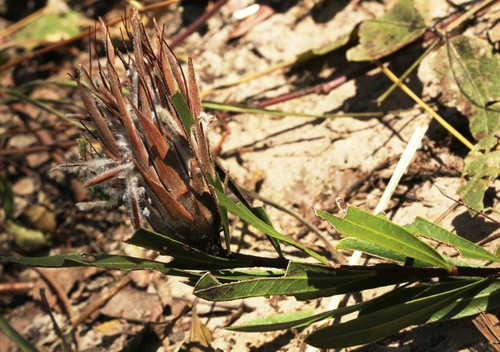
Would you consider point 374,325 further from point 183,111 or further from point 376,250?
point 183,111

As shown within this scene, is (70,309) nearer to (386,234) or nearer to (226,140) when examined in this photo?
(226,140)

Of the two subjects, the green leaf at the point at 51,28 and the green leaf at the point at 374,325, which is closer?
the green leaf at the point at 374,325

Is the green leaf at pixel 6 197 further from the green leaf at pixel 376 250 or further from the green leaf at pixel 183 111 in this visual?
the green leaf at pixel 376 250

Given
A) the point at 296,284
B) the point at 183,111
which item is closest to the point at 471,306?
the point at 296,284

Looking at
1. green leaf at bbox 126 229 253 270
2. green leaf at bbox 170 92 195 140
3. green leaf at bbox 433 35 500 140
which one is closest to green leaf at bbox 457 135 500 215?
green leaf at bbox 433 35 500 140

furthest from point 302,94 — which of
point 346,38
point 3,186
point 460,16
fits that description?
point 3,186

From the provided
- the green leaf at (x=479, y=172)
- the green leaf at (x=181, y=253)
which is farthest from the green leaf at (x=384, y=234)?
the green leaf at (x=479, y=172)

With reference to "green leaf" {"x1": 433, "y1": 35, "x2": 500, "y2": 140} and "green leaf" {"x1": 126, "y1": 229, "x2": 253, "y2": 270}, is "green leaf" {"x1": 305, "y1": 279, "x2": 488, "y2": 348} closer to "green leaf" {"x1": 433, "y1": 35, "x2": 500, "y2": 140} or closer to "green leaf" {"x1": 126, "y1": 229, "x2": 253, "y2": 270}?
"green leaf" {"x1": 126, "y1": 229, "x2": 253, "y2": 270}
